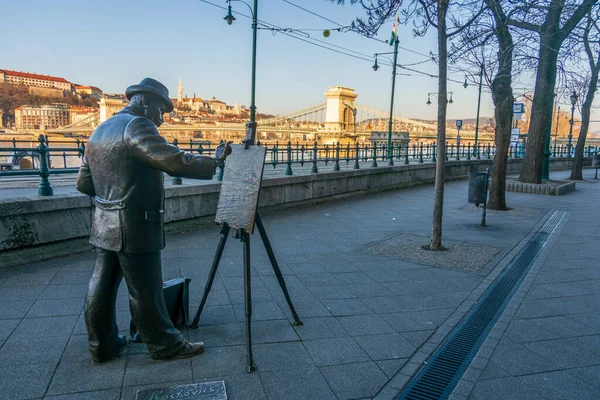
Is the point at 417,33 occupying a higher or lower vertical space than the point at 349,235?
higher

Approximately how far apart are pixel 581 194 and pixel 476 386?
1497cm

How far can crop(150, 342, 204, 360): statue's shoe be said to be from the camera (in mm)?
3281

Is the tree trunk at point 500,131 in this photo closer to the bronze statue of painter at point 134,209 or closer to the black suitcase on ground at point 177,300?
the black suitcase on ground at point 177,300

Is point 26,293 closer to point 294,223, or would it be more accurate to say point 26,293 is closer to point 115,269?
point 115,269

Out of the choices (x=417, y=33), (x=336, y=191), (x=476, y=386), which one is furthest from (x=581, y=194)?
(x=476, y=386)

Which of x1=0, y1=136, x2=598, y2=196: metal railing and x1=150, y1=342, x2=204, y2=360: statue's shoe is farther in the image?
x1=0, y1=136, x2=598, y2=196: metal railing

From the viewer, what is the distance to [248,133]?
340 centimetres

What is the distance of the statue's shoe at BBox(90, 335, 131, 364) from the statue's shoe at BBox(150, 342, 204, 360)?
0.28m

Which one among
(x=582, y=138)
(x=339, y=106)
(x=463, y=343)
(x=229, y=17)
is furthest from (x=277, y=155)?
(x=339, y=106)

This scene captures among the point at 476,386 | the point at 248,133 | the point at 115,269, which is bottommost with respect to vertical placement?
the point at 476,386

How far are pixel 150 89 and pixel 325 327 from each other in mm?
2472

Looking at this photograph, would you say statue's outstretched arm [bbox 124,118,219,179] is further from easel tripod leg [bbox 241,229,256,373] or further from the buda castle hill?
the buda castle hill

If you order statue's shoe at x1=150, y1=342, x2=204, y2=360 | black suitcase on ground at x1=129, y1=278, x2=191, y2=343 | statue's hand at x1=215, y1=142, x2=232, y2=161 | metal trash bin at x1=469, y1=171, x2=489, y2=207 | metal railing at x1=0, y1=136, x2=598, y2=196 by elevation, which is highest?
statue's hand at x1=215, y1=142, x2=232, y2=161
